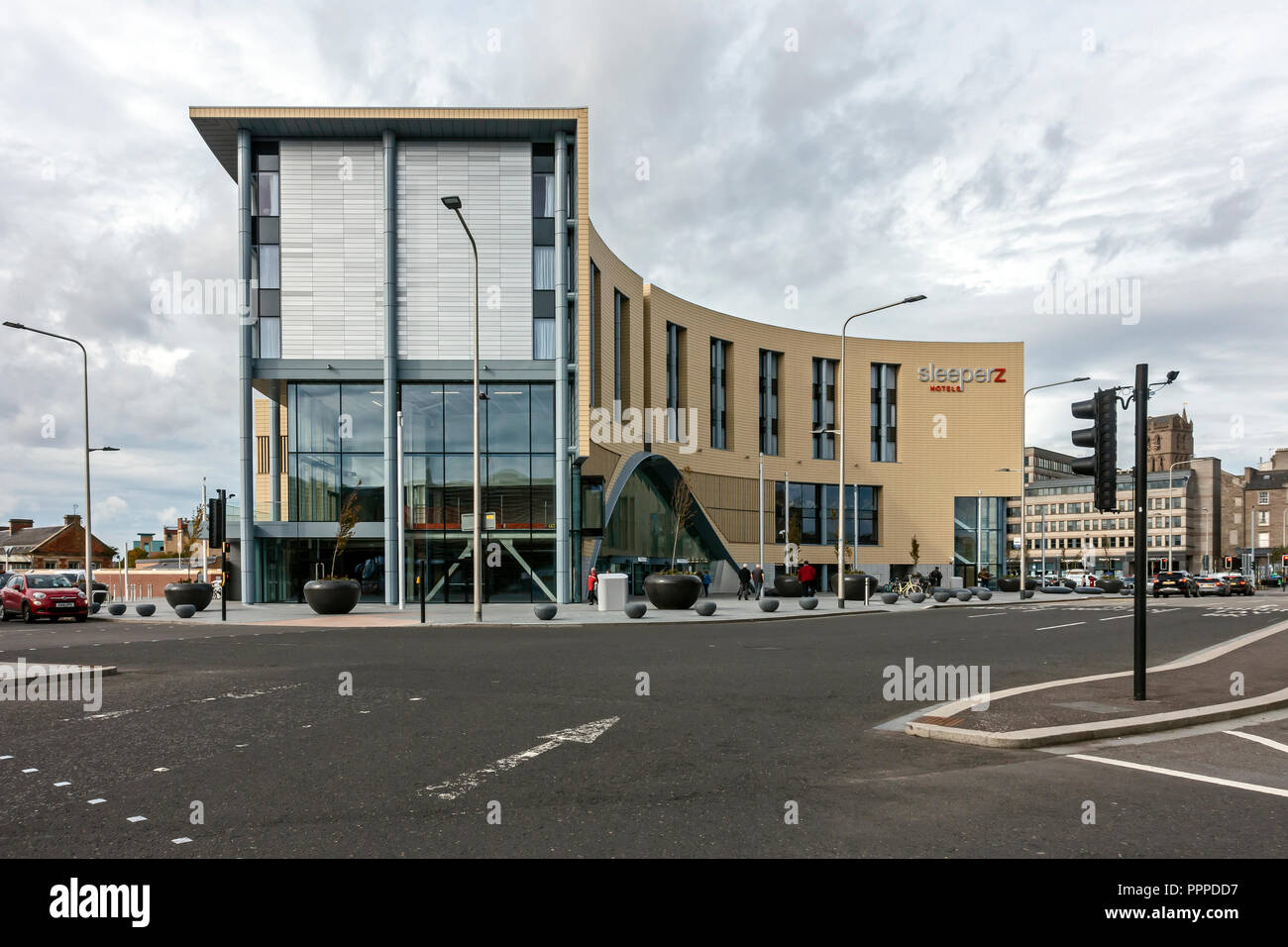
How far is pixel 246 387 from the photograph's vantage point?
3441 cm

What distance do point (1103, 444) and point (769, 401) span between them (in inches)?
2220

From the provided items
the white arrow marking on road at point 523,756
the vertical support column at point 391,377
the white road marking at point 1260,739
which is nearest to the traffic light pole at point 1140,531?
the white road marking at point 1260,739

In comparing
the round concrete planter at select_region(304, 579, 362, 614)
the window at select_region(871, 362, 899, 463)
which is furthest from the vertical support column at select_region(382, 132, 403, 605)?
the window at select_region(871, 362, 899, 463)

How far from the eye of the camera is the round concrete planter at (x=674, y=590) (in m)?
29.3

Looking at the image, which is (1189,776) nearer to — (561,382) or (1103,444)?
(1103,444)

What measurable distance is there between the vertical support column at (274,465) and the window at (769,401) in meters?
35.9

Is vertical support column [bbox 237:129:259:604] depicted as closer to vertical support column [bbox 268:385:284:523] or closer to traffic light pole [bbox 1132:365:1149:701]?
vertical support column [bbox 268:385:284:523]

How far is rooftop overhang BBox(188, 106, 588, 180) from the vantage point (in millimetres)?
34000

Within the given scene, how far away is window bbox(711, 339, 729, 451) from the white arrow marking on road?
53.3 meters

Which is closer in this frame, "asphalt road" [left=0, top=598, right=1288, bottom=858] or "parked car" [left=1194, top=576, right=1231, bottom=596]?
"asphalt road" [left=0, top=598, right=1288, bottom=858]

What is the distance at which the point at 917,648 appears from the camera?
16.3 m

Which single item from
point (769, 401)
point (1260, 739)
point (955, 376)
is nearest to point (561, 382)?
point (1260, 739)
